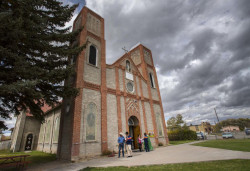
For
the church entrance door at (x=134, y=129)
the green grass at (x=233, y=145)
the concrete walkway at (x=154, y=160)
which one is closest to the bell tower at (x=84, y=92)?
the concrete walkway at (x=154, y=160)

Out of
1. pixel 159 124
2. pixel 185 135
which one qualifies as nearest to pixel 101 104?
pixel 159 124

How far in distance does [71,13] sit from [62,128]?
29.4 feet

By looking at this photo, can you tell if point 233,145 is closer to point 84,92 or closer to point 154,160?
point 154,160

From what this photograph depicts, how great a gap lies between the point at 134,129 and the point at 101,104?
5.37 m

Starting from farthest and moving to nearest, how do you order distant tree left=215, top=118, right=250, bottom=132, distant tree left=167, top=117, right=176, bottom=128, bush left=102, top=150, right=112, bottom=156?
distant tree left=215, top=118, right=250, bottom=132 < distant tree left=167, top=117, right=176, bottom=128 < bush left=102, top=150, right=112, bottom=156

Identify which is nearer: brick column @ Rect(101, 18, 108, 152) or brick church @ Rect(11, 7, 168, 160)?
brick church @ Rect(11, 7, 168, 160)

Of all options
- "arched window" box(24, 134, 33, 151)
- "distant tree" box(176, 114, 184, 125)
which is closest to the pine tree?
"arched window" box(24, 134, 33, 151)

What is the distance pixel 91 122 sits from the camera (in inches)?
418

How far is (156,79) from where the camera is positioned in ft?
68.9

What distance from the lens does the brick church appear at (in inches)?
394

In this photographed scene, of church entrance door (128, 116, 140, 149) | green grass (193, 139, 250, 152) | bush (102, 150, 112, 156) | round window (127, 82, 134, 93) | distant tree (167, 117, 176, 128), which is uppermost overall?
round window (127, 82, 134, 93)

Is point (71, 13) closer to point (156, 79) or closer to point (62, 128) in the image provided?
point (62, 128)

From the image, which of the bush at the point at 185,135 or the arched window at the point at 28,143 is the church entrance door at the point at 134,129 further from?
the arched window at the point at 28,143

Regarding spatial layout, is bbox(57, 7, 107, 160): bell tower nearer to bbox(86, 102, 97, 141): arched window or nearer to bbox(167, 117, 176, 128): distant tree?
bbox(86, 102, 97, 141): arched window
